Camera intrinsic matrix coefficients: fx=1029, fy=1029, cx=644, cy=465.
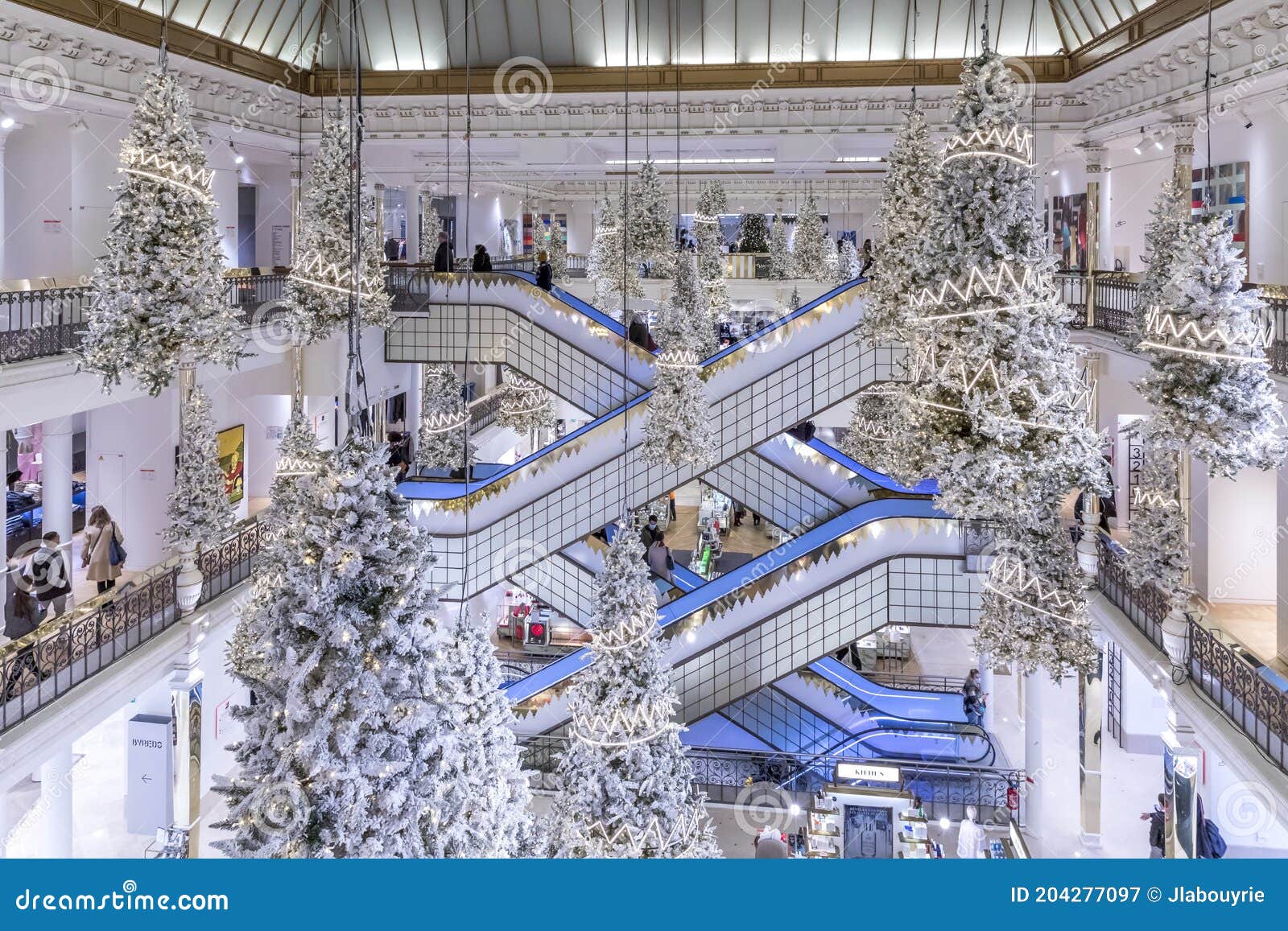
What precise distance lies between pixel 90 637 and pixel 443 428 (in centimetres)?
863

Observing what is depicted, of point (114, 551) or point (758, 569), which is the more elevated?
point (114, 551)

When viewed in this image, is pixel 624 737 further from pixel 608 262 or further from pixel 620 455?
pixel 608 262

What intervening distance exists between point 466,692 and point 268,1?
46.0 ft

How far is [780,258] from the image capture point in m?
25.1

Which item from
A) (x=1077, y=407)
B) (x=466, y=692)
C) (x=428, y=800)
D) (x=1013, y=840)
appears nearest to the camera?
(x=428, y=800)

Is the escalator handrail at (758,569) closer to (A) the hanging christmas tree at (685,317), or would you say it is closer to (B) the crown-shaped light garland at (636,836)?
(A) the hanging christmas tree at (685,317)

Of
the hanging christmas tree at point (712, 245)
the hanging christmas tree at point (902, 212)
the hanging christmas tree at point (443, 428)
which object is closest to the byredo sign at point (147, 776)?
the hanging christmas tree at point (443, 428)

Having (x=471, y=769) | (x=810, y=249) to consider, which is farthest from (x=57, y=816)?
(x=810, y=249)

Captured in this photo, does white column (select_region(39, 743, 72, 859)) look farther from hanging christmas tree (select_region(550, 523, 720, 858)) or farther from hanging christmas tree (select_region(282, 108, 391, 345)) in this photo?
hanging christmas tree (select_region(550, 523, 720, 858))

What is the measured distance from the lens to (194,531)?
34.4ft

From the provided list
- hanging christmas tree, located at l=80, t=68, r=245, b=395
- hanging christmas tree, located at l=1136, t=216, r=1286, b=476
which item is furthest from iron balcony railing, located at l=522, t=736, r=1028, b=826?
hanging christmas tree, located at l=80, t=68, r=245, b=395

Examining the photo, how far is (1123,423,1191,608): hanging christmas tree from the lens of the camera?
8852 mm
